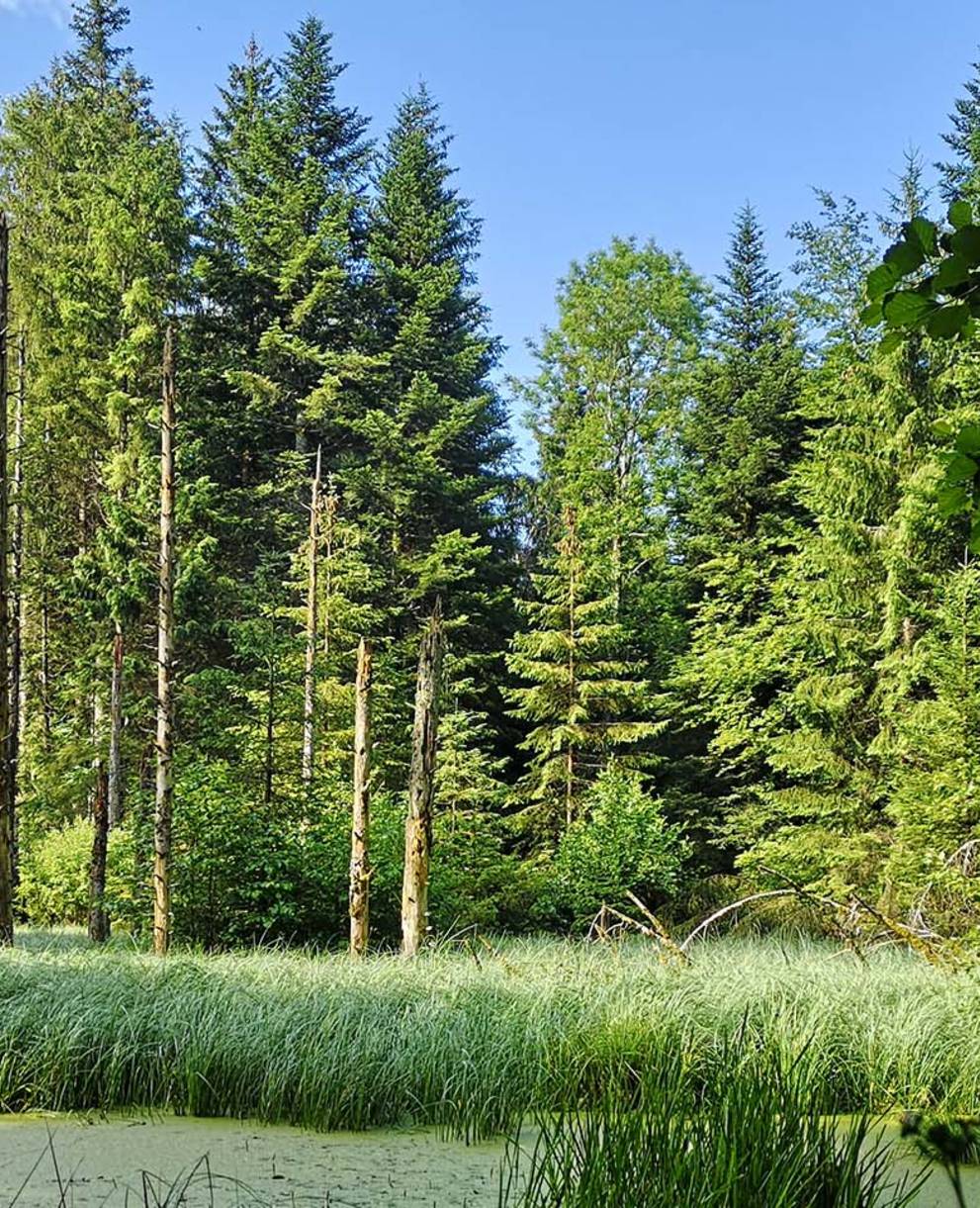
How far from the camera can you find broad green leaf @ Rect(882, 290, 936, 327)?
1222 mm

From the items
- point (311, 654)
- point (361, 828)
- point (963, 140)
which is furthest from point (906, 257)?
point (963, 140)

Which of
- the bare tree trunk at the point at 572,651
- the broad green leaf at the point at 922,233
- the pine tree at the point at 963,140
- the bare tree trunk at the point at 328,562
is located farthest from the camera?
the bare tree trunk at the point at 328,562

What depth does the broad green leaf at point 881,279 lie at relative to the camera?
1.20 m

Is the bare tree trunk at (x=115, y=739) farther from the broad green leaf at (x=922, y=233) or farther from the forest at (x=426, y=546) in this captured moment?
the broad green leaf at (x=922, y=233)

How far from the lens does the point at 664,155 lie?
17.7m

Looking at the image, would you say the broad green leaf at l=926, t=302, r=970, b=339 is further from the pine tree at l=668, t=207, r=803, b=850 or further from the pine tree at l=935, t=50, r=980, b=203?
the pine tree at l=935, t=50, r=980, b=203

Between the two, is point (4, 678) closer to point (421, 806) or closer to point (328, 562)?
point (421, 806)

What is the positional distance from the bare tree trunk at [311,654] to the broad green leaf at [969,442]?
526 inches

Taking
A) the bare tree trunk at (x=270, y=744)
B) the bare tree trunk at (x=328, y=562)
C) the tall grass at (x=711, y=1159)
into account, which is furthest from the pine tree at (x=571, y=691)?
the tall grass at (x=711, y=1159)

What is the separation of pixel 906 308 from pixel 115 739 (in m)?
14.9

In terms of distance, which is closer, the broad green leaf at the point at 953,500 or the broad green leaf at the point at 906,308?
the broad green leaf at the point at 906,308

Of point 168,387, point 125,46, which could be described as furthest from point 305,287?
point 168,387

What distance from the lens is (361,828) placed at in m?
9.39

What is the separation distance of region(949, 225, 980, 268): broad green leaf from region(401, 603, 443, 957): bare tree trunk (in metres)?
7.58
